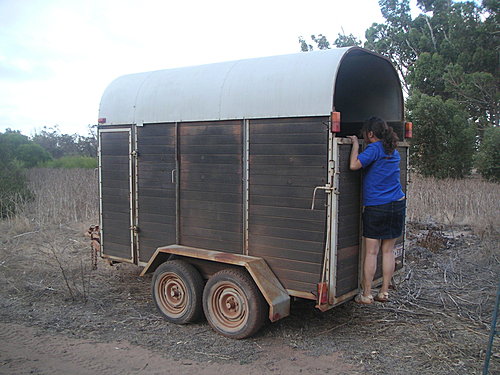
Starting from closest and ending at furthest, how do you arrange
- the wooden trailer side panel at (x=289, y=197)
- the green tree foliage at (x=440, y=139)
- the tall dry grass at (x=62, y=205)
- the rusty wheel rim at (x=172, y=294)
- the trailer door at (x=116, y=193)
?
1. the wooden trailer side panel at (x=289, y=197)
2. the rusty wheel rim at (x=172, y=294)
3. the trailer door at (x=116, y=193)
4. the tall dry grass at (x=62, y=205)
5. the green tree foliage at (x=440, y=139)

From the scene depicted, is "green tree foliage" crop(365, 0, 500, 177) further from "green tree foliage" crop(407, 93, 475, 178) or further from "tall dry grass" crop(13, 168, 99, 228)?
"tall dry grass" crop(13, 168, 99, 228)

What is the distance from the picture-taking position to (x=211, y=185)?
5527mm

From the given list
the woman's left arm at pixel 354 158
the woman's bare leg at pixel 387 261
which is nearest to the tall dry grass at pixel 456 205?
the woman's bare leg at pixel 387 261

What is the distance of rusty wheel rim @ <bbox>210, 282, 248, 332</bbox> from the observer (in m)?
5.07

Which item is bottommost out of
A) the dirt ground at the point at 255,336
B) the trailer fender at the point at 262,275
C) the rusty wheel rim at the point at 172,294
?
the dirt ground at the point at 255,336

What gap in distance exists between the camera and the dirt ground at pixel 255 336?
4.53 metres

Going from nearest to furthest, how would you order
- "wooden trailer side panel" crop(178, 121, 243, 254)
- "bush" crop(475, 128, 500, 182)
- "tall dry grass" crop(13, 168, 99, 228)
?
"wooden trailer side panel" crop(178, 121, 243, 254)
"tall dry grass" crop(13, 168, 99, 228)
"bush" crop(475, 128, 500, 182)

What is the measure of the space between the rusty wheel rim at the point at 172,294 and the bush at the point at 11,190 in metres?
8.03

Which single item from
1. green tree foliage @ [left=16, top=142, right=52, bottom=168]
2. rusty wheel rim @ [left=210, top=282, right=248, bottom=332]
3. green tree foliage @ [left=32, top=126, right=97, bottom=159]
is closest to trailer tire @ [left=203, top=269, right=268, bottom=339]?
rusty wheel rim @ [left=210, top=282, right=248, bottom=332]

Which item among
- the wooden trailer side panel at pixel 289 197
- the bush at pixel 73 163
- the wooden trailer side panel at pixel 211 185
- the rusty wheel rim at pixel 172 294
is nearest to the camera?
the wooden trailer side panel at pixel 289 197

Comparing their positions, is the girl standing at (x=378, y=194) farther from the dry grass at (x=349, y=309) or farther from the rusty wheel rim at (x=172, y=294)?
the rusty wheel rim at (x=172, y=294)

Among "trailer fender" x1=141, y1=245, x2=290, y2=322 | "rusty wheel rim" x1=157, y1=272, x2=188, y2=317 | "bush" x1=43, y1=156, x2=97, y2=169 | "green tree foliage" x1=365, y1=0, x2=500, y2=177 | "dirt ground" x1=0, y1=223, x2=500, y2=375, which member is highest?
"green tree foliage" x1=365, y1=0, x2=500, y2=177

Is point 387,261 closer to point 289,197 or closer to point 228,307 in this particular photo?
point 289,197

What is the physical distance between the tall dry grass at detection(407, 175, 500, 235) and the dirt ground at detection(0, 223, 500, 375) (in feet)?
11.4
